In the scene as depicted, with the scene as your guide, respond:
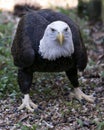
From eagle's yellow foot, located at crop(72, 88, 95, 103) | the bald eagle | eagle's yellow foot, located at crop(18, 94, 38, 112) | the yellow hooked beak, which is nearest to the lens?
the yellow hooked beak

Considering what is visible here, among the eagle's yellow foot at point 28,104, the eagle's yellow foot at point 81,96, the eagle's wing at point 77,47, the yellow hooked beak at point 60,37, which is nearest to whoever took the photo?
the yellow hooked beak at point 60,37

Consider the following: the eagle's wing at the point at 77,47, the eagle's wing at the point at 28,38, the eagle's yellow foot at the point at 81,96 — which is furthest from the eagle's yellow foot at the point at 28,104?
the eagle's wing at the point at 77,47

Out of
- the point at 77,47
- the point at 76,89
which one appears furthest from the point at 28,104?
the point at 77,47

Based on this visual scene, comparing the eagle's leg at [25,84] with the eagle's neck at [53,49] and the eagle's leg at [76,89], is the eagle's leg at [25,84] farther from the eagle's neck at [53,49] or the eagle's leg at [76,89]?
the eagle's leg at [76,89]

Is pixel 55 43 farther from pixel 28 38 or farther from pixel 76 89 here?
pixel 76 89

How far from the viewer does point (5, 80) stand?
674 cm

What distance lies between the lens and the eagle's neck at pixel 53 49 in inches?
232

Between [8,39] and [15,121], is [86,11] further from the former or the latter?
[15,121]

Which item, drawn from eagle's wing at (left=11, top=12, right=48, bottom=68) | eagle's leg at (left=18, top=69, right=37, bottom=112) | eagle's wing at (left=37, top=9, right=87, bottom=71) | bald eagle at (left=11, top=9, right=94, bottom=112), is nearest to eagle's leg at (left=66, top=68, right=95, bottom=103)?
bald eagle at (left=11, top=9, right=94, bottom=112)

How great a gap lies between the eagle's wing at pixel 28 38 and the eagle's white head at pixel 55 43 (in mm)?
128

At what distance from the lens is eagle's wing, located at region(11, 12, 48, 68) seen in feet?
19.6

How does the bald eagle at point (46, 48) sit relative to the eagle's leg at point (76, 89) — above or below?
above

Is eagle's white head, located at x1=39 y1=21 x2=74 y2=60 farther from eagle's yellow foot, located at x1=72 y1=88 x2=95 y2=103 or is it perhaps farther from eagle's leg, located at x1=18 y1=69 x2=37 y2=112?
eagle's yellow foot, located at x1=72 y1=88 x2=95 y2=103

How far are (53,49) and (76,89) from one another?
38.4 inches
